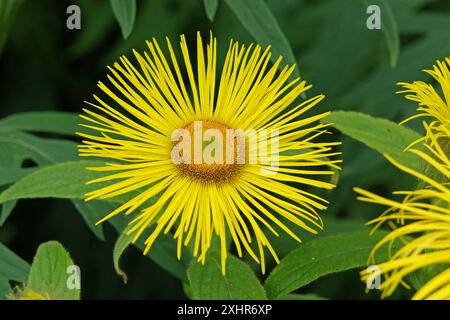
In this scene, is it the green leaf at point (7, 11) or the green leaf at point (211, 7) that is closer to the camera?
the green leaf at point (211, 7)

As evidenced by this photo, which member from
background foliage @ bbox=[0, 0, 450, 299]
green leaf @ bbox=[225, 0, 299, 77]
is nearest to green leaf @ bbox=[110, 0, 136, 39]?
background foliage @ bbox=[0, 0, 450, 299]

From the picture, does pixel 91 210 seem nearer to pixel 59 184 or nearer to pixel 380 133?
pixel 59 184

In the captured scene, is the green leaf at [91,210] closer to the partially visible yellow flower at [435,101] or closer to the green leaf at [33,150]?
the green leaf at [33,150]

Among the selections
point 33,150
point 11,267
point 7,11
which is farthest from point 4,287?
point 7,11

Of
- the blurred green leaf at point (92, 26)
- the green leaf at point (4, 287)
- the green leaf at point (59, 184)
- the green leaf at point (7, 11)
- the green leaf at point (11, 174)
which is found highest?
the blurred green leaf at point (92, 26)

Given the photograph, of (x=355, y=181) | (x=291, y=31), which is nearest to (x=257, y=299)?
(x=355, y=181)

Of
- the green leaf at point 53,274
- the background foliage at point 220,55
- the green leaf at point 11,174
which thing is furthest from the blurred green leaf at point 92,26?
the green leaf at point 53,274
